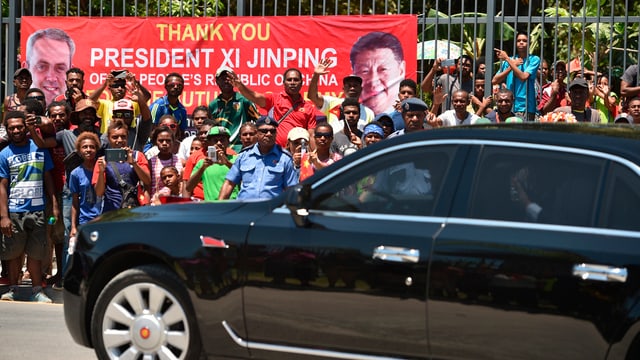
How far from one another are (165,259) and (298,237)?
824 mm

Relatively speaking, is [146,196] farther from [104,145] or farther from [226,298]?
[226,298]

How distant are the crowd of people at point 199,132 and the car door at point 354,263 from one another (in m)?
3.26

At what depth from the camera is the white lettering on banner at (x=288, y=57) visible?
1400 centimetres

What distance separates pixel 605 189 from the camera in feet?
18.2

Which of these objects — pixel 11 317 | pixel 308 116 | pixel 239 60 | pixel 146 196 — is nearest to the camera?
pixel 11 317

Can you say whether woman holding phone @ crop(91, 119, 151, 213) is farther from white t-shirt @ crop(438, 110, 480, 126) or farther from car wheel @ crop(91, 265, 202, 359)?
car wheel @ crop(91, 265, 202, 359)

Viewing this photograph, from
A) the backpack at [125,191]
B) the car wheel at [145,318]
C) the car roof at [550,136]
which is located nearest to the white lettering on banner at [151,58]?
the backpack at [125,191]

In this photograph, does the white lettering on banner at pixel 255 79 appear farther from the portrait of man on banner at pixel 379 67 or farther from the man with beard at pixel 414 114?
the man with beard at pixel 414 114

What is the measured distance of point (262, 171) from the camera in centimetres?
996

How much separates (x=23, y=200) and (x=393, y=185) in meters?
6.21

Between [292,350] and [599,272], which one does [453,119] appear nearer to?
[292,350]

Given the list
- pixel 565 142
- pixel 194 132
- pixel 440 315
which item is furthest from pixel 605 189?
pixel 194 132

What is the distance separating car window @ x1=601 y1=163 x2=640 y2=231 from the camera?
546cm

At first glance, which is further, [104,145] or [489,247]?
[104,145]
